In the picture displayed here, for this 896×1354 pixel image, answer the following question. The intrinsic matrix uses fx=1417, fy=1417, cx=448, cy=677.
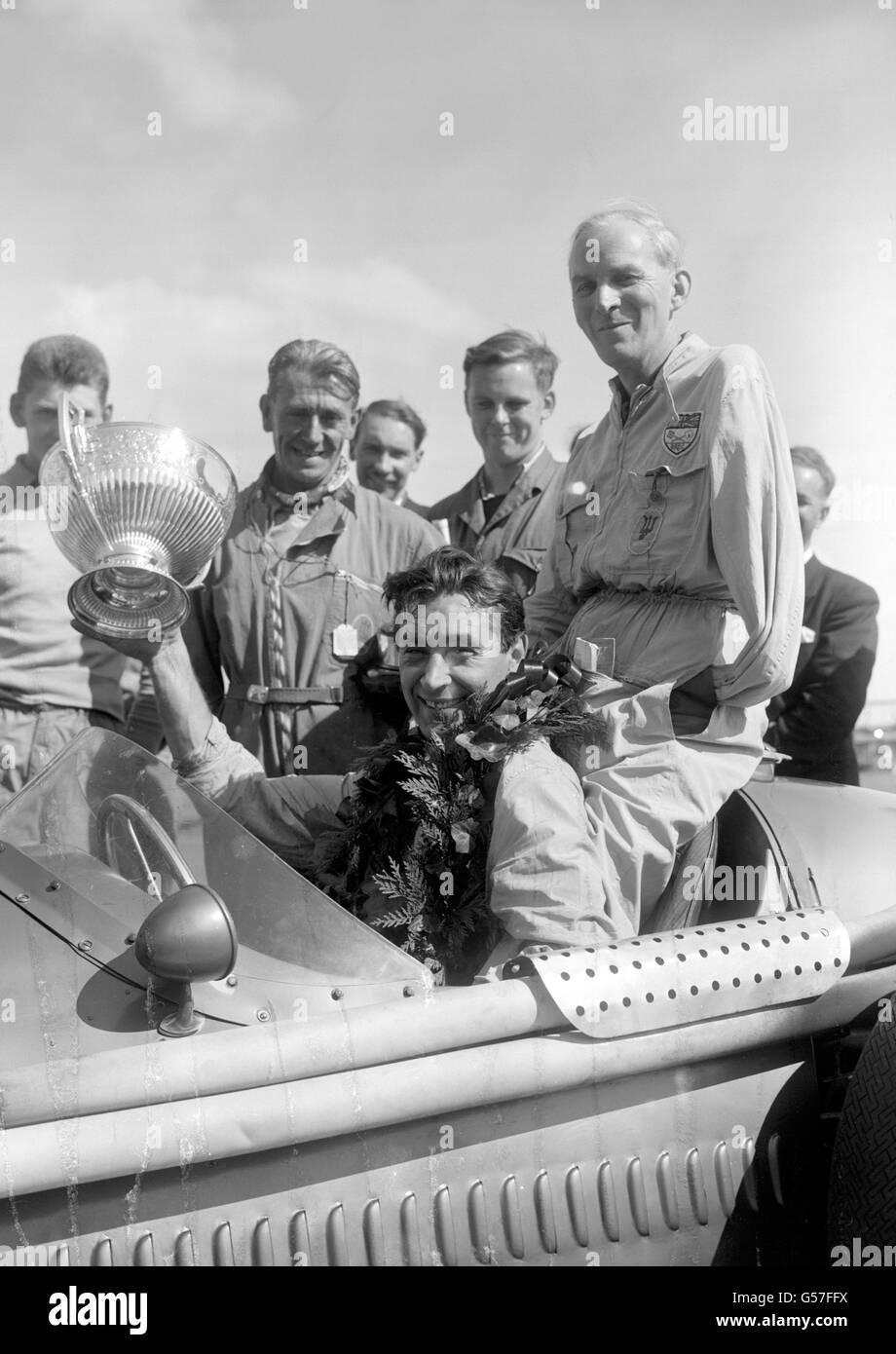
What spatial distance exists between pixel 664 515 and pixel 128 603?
109 centimetres

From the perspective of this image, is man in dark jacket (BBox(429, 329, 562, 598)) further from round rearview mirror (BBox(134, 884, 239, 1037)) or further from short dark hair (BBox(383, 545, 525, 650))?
round rearview mirror (BBox(134, 884, 239, 1037))

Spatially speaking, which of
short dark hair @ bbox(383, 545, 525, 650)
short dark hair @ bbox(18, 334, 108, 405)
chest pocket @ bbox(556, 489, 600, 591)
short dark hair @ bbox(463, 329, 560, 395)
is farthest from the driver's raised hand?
short dark hair @ bbox(463, 329, 560, 395)

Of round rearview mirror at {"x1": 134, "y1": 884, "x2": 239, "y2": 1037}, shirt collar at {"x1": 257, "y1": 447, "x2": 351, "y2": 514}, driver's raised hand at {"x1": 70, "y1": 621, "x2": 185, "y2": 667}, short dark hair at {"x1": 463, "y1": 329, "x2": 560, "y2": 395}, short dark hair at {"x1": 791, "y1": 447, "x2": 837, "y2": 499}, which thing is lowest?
round rearview mirror at {"x1": 134, "y1": 884, "x2": 239, "y2": 1037}

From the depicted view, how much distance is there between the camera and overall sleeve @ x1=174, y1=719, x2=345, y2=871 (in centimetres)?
301

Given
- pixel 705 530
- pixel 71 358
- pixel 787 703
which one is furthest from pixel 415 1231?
pixel 71 358

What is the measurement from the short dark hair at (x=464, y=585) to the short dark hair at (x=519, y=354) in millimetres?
1492

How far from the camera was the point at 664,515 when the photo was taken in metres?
2.91

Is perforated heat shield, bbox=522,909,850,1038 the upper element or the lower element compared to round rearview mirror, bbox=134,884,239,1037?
lower

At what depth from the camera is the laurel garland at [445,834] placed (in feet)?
8.36

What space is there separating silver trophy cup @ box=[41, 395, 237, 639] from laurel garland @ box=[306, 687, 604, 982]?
1.78 ft

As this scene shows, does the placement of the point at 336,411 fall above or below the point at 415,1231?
above
